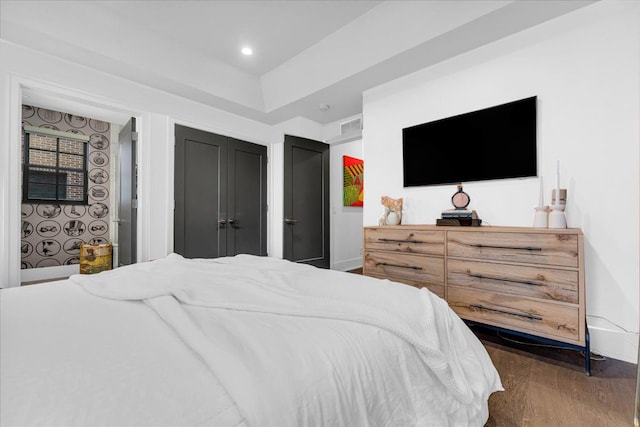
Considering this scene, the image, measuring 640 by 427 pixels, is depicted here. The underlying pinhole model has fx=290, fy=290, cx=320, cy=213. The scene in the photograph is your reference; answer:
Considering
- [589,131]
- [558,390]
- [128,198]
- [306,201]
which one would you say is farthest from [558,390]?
[128,198]

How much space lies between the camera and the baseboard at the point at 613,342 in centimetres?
192

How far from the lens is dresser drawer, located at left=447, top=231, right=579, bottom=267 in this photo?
1838 millimetres

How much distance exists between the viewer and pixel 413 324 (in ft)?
3.31

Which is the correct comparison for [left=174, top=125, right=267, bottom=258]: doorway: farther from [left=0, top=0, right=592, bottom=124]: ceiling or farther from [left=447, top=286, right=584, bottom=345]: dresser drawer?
[left=447, top=286, right=584, bottom=345]: dresser drawer

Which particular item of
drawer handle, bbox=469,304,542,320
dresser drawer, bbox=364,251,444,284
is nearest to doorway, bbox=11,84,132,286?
dresser drawer, bbox=364,251,444,284

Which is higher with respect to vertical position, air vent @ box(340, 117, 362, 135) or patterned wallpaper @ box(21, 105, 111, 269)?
air vent @ box(340, 117, 362, 135)

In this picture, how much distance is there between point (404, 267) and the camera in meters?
2.59

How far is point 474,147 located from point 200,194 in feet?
10.4

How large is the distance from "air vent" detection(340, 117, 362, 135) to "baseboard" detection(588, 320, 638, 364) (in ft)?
10.5

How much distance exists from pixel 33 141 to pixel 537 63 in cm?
622

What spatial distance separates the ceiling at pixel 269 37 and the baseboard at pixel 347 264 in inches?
102

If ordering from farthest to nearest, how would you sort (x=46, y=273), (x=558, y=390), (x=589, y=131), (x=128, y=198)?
(x=46, y=273), (x=128, y=198), (x=589, y=131), (x=558, y=390)

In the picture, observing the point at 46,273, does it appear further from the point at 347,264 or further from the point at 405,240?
the point at 405,240

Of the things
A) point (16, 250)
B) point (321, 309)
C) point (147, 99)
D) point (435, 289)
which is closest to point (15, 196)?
point (16, 250)
